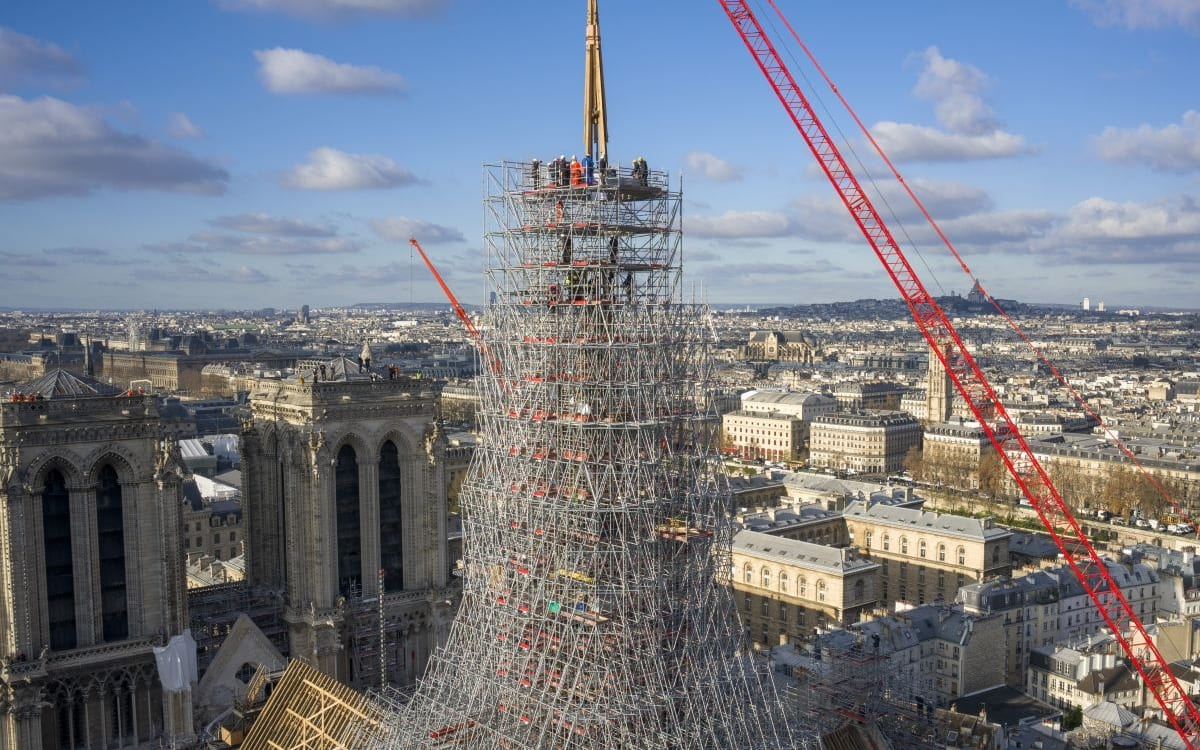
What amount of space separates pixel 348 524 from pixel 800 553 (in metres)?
39.3

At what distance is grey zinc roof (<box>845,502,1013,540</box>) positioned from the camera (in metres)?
91.9

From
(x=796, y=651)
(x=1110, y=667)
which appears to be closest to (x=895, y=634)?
(x=796, y=651)

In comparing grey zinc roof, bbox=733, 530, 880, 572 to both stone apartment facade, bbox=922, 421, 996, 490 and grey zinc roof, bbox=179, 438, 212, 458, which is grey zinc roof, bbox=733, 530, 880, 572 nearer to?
grey zinc roof, bbox=179, 438, 212, 458

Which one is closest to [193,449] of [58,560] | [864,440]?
[58,560]

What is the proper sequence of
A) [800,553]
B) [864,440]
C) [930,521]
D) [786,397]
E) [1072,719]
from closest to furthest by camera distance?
1. [1072,719]
2. [800,553]
3. [930,521]
4. [864,440]
5. [786,397]

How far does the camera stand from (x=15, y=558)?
46.3m

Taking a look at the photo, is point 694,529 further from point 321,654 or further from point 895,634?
point 895,634

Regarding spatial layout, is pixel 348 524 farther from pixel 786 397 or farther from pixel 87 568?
pixel 786 397

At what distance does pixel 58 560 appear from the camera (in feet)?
159

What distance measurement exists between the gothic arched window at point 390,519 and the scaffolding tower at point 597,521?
18496 millimetres

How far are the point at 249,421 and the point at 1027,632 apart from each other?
54.3 metres

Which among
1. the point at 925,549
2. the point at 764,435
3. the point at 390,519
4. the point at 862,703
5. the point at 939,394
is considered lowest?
the point at 764,435

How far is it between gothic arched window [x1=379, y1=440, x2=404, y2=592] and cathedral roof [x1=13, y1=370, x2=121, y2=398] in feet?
46.8

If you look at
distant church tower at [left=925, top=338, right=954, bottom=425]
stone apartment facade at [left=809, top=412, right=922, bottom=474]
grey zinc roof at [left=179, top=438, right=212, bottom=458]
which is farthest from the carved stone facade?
distant church tower at [left=925, top=338, right=954, bottom=425]
